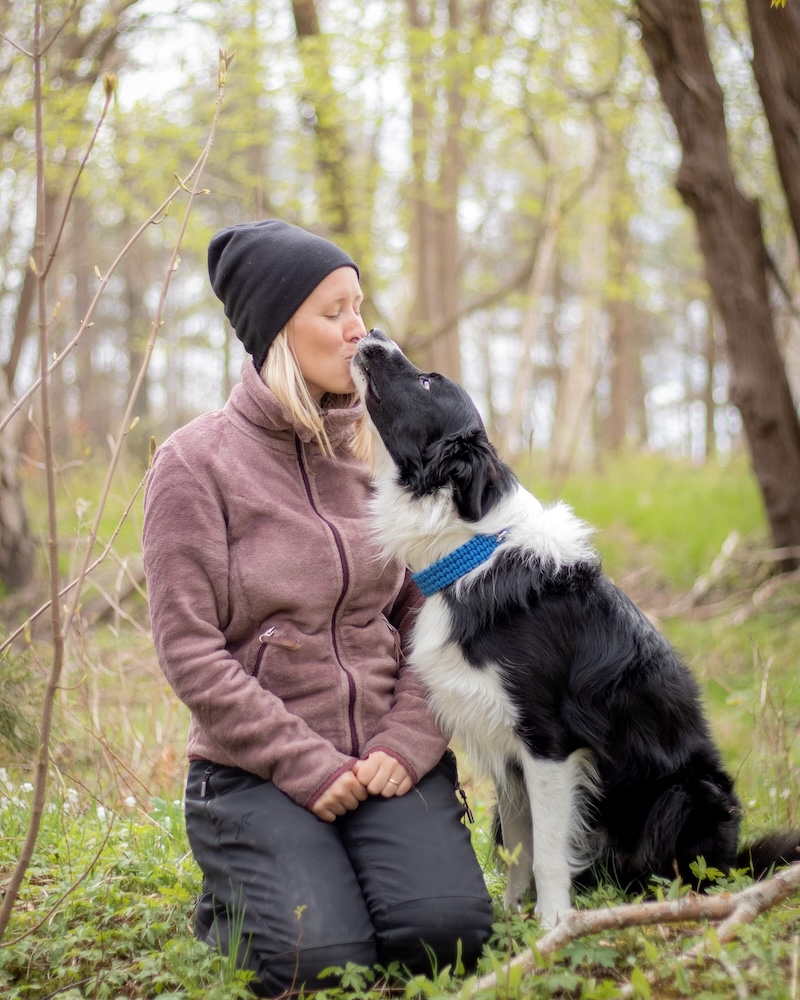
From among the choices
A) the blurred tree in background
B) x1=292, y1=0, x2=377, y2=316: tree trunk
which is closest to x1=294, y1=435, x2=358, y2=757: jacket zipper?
the blurred tree in background

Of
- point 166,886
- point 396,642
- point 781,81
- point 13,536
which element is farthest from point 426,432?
point 13,536

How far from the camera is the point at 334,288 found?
2.82m

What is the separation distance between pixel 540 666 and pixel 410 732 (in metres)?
0.42

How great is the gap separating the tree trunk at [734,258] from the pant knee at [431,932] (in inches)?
219

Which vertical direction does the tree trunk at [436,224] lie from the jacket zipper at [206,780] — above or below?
above

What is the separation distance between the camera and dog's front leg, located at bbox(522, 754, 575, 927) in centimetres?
258

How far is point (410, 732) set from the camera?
8.86 ft

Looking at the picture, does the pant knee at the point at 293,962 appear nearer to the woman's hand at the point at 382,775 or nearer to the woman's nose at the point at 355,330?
the woman's hand at the point at 382,775

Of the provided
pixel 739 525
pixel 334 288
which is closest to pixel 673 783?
pixel 334 288

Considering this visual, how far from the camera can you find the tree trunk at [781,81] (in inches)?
202

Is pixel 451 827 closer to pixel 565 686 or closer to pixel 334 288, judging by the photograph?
pixel 565 686

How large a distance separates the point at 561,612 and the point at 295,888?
3.36 feet

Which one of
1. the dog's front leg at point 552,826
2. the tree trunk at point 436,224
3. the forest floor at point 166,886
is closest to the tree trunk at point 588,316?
the tree trunk at point 436,224

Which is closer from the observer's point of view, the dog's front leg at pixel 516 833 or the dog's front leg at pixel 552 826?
the dog's front leg at pixel 552 826
